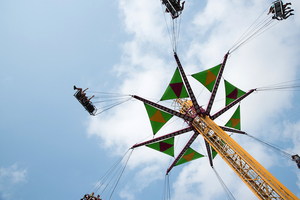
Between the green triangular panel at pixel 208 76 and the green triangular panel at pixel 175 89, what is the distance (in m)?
1.51

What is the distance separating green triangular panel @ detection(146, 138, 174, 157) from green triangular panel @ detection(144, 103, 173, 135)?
4.00ft

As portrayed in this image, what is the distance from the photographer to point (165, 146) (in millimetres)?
14016

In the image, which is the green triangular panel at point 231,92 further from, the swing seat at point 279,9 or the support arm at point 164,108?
the swing seat at point 279,9

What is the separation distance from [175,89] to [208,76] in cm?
311

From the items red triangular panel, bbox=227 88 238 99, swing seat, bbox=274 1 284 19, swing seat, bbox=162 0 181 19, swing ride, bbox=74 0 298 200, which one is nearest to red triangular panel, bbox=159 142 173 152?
swing ride, bbox=74 0 298 200

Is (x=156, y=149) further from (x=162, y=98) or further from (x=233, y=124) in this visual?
(x=233, y=124)

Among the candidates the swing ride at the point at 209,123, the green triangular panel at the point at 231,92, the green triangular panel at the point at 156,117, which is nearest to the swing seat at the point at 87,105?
the swing ride at the point at 209,123

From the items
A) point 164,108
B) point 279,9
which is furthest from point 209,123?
point 279,9

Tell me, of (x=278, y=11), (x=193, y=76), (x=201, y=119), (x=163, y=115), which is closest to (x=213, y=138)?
(x=201, y=119)

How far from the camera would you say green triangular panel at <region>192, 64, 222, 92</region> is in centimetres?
1295

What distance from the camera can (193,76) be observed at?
1295cm

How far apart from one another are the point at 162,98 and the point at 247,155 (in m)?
6.84

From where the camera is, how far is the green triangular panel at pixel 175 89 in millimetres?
12406

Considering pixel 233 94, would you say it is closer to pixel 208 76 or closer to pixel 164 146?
pixel 208 76
